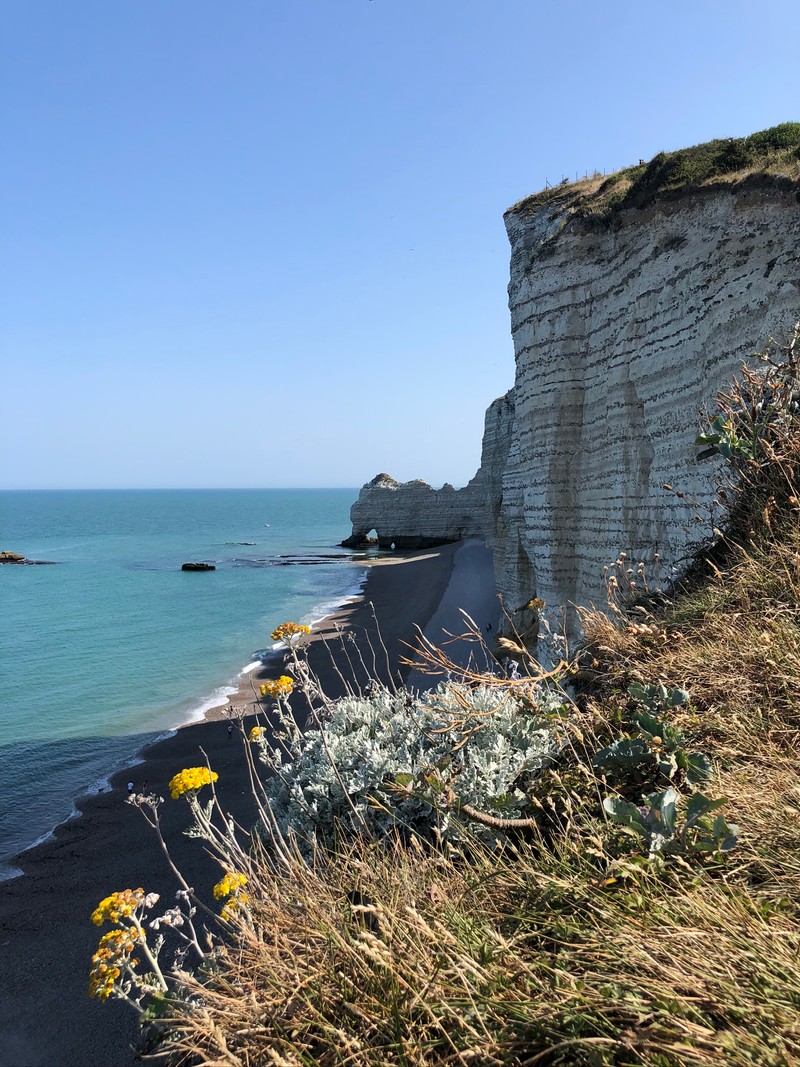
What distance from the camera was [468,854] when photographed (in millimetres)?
3125

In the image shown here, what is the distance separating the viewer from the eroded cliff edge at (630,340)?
829 centimetres

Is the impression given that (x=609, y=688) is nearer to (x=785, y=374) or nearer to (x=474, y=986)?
(x=474, y=986)

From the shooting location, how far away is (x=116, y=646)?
28.5 metres

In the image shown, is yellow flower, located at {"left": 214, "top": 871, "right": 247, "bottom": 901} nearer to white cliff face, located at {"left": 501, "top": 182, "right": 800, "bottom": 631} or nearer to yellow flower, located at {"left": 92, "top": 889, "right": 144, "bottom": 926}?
yellow flower, located at {"left": 92, "top": 889, "right": 144, "bottom": 926}

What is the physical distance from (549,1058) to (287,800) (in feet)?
9.13

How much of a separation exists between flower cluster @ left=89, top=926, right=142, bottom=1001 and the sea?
430 inches

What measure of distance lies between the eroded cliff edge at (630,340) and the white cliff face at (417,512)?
40.2 meters

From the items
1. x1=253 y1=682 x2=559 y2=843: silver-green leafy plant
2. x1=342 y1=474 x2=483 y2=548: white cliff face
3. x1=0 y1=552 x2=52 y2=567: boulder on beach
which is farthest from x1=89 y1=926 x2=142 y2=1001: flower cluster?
x1=0 y1=552 x2=52 y2=567: boulder on beach

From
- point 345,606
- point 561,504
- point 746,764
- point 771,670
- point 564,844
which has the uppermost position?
point 561,504

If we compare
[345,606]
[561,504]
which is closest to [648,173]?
[561,504]

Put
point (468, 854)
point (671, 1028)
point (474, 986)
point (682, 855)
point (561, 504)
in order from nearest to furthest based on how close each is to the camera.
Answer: point (671, 1028)
point (474, 986)
point (682, 855)
point (468, 854)
point (561, 504)

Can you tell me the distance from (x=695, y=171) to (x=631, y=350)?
2.63 m

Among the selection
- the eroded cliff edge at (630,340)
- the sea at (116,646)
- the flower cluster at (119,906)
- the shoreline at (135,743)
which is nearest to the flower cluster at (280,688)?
the flower cluster at (119,906)

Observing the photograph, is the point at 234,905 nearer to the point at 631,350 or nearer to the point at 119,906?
the point at 119,906
